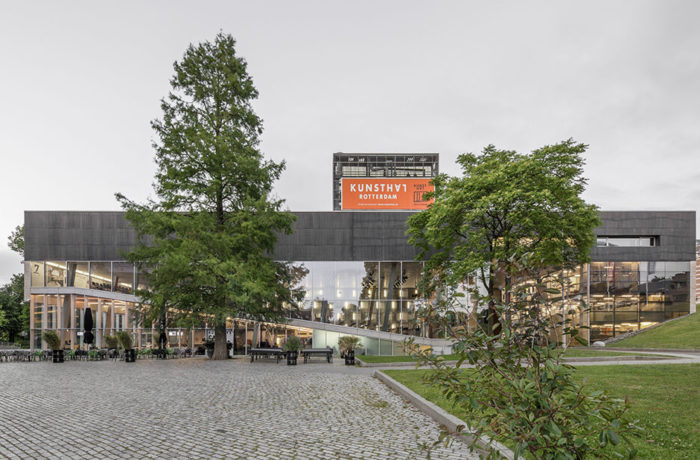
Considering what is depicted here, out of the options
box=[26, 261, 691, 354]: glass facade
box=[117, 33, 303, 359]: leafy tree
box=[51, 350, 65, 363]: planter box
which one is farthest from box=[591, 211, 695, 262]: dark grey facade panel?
box=[51, 350, 65, 363]: planter box

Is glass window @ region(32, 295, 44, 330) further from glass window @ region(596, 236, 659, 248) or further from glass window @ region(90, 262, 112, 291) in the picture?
glass window @ region(596, 236, 659, 248)

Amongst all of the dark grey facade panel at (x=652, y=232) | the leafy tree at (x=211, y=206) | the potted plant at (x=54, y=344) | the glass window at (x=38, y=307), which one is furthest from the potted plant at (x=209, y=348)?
the dark grey facade panel at (x=652, y=232)

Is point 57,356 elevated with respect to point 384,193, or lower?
lower

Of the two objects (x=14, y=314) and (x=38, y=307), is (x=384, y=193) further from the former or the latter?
(x=14, y=314)

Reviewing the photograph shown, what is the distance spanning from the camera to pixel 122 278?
31047mm

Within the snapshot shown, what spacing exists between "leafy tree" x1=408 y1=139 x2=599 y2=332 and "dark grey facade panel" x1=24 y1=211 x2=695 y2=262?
24.3 ft

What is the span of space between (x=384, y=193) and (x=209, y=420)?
31835 millimetres

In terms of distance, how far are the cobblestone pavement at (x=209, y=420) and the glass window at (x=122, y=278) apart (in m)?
17.7

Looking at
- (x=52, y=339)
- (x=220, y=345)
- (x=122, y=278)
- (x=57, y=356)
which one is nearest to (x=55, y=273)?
(x=122, y=278)

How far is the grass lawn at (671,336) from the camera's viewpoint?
28031 mm

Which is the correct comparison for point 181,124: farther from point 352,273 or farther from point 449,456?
point 449,456

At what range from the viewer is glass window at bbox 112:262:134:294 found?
102 ft

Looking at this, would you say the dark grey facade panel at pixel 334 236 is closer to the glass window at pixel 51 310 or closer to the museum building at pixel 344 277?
the museum building at pixel 344 277

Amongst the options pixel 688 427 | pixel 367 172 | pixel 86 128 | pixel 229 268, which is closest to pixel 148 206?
pixel 229 268
